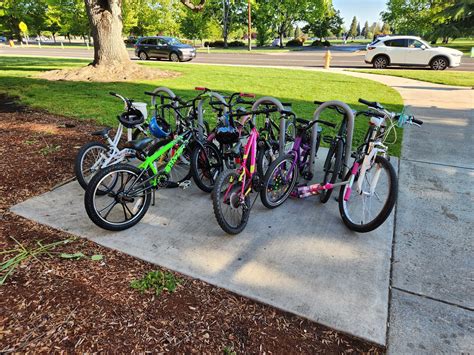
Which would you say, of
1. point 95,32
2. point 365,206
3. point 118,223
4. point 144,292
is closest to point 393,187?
point 365,206

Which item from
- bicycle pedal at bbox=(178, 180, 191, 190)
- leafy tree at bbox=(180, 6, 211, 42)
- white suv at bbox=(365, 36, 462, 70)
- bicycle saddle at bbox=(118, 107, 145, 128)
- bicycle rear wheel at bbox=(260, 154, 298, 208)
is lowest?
bicycle pedal at bbox=(178, 180, 191, 190)

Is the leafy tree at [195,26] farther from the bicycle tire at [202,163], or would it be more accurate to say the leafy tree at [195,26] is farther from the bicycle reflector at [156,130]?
the bicycle tire at [202,163]

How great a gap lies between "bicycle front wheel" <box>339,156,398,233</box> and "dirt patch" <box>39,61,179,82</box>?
403 inches

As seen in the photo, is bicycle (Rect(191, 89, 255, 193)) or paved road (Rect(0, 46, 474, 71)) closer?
bicycle (Rect(191, 89, 255, 193))

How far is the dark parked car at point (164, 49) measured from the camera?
838 inches

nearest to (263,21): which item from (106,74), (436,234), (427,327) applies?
(106,74)

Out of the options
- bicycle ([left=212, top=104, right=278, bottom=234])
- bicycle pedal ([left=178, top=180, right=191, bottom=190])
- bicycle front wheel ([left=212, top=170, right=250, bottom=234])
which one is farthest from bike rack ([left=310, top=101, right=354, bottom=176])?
bicycle pedal ([left=178, top=180, right=191, bottom=190])

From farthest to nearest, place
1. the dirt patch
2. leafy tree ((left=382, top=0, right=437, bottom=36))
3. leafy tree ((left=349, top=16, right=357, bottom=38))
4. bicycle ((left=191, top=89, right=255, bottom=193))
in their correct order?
leafy tree ((left=349, top=16, right=357, bottom=38))
leafy tree ((left=382, top=0, right=437, bottom=36))
the dirt patch
bicycle ((left=191, top=89, right=255, bottom=193))

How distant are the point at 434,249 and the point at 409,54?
1626 cm

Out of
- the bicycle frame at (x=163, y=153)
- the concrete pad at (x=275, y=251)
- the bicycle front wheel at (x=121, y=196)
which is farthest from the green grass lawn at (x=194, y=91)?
the bicycle front wheel at (x=121, y=196)

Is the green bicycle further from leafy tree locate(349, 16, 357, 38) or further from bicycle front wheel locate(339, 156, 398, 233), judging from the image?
leafy tree locate(349, 16, 357, 38)

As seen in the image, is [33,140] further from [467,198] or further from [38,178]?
[467,198]

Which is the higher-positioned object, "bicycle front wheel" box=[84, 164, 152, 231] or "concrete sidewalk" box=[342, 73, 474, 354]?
"bicycle front wheel" box=[84, 164, 152, 231]

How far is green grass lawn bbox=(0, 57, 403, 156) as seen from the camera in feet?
25.0
